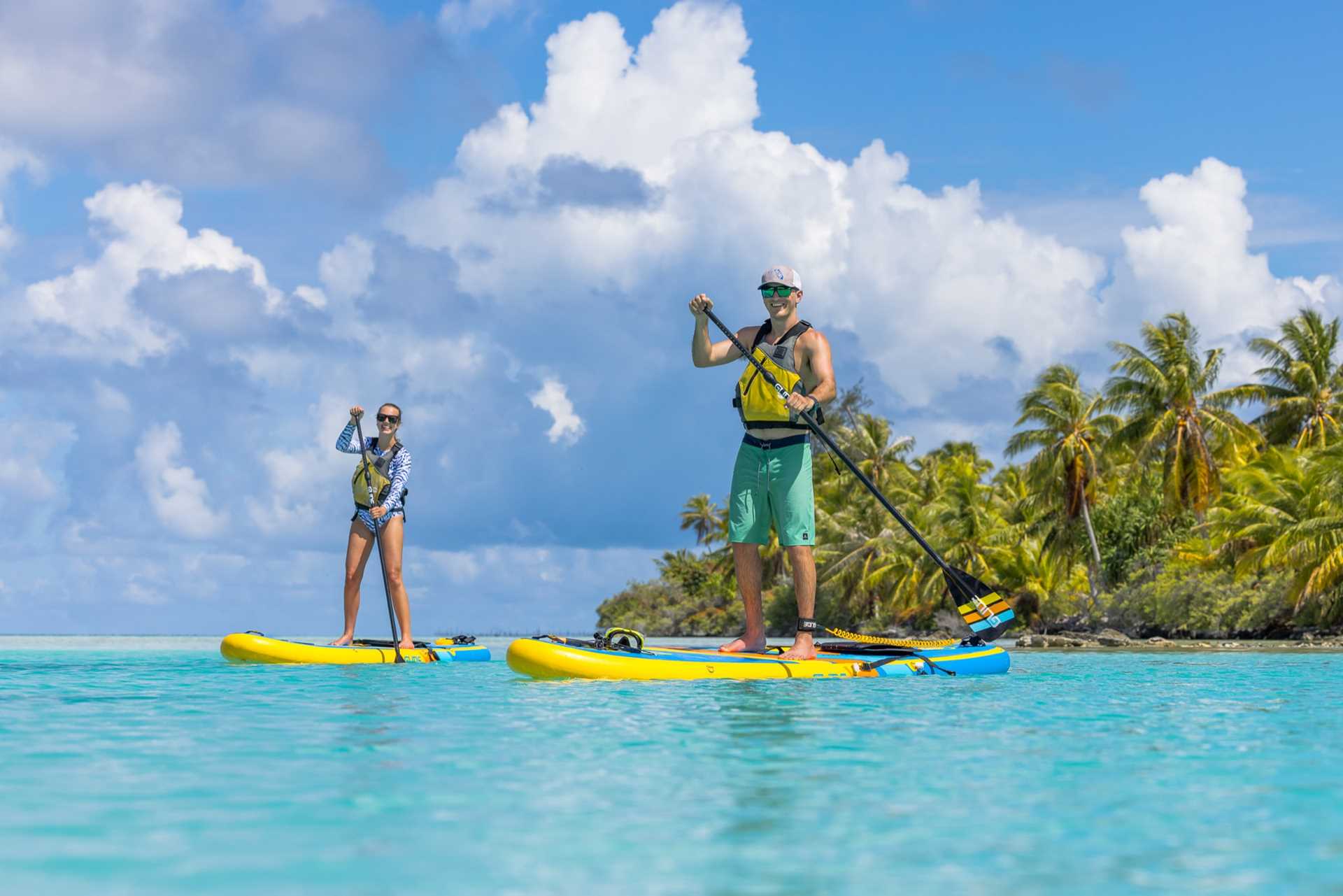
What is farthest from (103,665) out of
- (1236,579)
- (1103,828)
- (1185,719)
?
(1236,579)

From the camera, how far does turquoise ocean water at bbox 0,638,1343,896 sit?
3.21 meters

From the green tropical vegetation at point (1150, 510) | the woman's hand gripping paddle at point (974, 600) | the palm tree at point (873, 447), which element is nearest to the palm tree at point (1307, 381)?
the green tropical vegetation at point (1150, 510)

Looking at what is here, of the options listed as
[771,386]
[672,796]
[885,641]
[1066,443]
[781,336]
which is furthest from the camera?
[1066,443]

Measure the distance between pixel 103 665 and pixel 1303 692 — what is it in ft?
38.8

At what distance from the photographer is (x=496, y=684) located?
9633 millimetres

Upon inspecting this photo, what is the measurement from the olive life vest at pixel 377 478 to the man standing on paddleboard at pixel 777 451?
431 cm

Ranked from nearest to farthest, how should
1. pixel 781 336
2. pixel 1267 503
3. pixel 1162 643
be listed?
pixel 781 336 → pixel 1162 643 → pixel 1267 503

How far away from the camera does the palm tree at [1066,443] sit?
151 feet

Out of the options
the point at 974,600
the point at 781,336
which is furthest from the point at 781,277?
the point at 974,600

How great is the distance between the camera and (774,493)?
33.4 feet

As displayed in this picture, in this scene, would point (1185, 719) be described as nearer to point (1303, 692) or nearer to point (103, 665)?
point (1303, 692)

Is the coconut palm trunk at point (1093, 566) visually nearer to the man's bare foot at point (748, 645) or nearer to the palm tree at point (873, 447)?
the palm tree at point (873, 447)

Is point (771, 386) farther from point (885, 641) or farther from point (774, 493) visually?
point (885, 641)

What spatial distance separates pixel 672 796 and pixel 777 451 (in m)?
6.10
